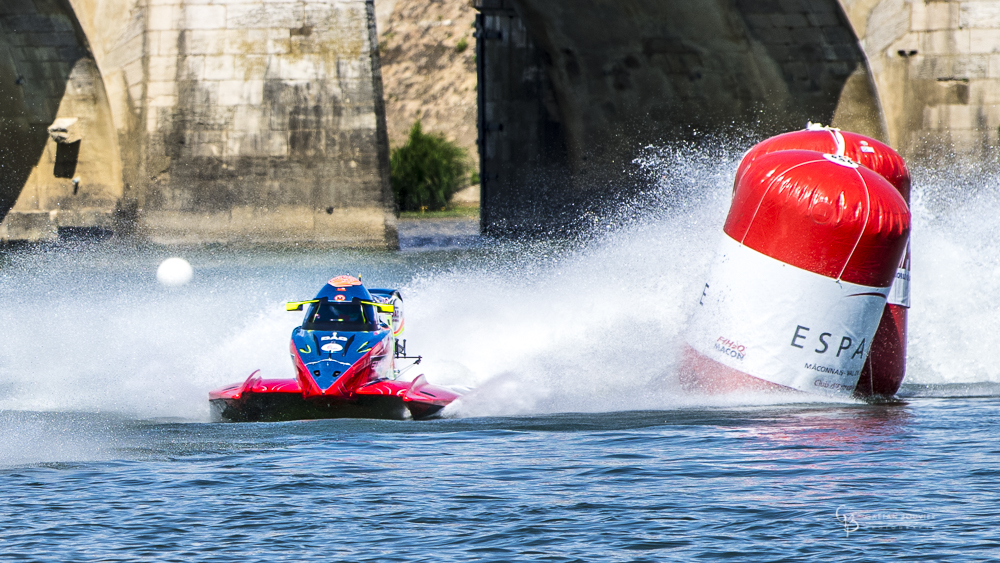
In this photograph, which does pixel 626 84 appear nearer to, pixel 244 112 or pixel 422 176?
pixel 244 112

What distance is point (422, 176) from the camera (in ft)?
191

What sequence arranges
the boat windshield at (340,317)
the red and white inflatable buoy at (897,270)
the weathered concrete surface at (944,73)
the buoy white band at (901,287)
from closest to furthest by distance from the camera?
the boat windshield at (340,317), the red and white inflatable buoy at (897,270), the buoy white band at (901,287), the weathered concrete surface at (944,73)

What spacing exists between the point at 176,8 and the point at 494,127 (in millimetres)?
11826

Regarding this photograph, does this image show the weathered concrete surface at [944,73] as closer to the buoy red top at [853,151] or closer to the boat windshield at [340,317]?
the buoy red top at [853,151]

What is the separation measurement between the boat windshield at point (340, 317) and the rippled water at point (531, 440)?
1.08 metres

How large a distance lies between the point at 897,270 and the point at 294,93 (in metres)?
18.6

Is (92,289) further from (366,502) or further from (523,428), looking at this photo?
(366,502)

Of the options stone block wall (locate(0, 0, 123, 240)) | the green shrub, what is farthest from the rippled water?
the green shrub

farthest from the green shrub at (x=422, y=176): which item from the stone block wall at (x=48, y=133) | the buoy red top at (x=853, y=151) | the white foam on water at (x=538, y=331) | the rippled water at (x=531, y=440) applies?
the buoy red top at (x=853, y=151)

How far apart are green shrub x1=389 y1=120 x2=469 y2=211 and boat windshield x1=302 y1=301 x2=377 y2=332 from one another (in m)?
43.5

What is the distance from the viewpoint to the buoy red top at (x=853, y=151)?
14.8 m

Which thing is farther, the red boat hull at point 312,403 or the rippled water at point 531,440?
the red boat hull at point 312,403

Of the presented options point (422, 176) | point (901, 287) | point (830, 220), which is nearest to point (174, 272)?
point (901, 287)

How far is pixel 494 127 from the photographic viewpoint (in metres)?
39.5
